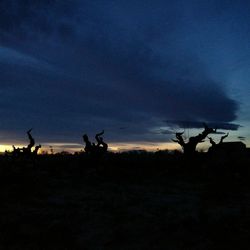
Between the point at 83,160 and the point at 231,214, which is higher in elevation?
the point at 83,160

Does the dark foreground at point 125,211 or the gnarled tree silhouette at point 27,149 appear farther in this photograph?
the gnarled tree silhouette at point 27,149

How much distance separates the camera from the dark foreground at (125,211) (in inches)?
495

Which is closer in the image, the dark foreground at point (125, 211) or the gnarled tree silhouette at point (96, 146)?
the dark foreground at point (125, 211)

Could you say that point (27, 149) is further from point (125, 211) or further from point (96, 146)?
point (125, 211)

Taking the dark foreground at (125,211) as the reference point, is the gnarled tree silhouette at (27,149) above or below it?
above

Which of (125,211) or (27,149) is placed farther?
(27,149)

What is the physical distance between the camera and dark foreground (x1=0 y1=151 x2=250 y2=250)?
12.6 m

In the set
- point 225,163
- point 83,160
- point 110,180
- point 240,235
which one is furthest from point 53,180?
point 240,235

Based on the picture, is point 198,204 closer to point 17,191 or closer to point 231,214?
point 231,214

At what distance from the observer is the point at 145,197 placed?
20.7m

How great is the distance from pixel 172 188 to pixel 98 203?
723cm

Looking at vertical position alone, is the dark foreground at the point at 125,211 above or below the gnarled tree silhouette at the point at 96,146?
below

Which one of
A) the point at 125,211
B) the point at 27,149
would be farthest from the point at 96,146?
the point at 125,211

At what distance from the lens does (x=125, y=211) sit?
54.5 ft
